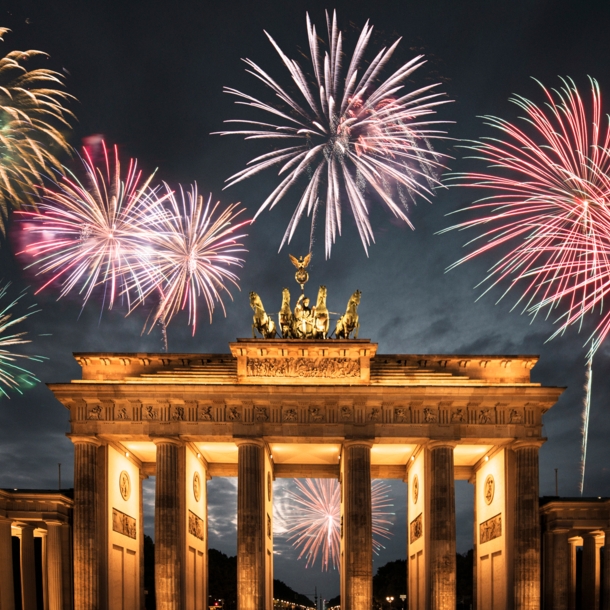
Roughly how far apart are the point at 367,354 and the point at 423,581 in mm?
15378

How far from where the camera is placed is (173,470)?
169 ft

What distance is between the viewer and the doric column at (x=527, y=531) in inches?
1937

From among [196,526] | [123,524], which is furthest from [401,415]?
[123,524]

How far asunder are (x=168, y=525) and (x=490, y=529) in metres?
21.7

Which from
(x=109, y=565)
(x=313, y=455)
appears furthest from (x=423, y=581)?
(x=109, y=565)

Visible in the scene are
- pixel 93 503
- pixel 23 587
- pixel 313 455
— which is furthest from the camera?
pixel 313 455

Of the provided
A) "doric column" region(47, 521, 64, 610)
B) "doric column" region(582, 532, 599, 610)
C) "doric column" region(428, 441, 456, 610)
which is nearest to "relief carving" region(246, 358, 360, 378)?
"doric column" region(428, 441, 456, 610)

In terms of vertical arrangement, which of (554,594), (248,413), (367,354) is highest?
(367,354)

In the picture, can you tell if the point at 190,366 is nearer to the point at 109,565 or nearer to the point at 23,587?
the point at 109,565

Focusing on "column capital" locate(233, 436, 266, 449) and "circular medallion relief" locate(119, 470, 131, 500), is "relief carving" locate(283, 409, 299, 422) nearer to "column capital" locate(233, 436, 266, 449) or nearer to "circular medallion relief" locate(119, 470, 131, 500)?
"column capital" locate(233, 436, 266, 449)

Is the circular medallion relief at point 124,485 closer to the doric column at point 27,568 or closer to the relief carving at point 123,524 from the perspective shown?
the relief carving at point 123,524

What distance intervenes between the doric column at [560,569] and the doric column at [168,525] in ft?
78.6

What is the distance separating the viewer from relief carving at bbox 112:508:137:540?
52.6m

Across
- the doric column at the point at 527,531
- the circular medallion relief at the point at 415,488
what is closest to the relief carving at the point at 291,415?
the circular medallion relief at the point at 415,488
